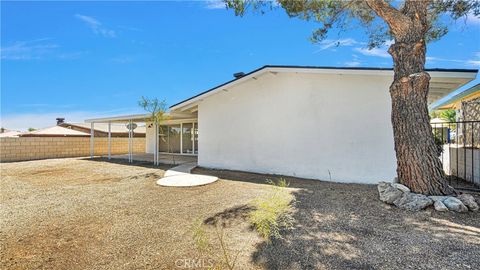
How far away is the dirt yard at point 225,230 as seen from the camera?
2881mm

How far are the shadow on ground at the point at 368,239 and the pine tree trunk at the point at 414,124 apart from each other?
0.76 metres

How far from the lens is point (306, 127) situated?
337 inches

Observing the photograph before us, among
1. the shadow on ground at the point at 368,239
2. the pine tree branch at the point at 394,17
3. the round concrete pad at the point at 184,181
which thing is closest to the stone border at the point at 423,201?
the shadow on ground at the point at 368,239

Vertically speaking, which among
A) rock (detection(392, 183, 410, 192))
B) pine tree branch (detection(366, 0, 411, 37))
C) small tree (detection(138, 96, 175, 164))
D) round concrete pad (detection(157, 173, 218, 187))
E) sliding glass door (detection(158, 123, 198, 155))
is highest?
pine tree branch (detection(366, 0, 411, 37))

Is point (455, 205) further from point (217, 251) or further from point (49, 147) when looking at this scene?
point (49, 147)

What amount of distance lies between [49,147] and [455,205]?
21.8 m

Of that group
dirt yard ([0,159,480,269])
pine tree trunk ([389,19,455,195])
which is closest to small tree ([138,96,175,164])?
dirt yard ([0,159,480,269])

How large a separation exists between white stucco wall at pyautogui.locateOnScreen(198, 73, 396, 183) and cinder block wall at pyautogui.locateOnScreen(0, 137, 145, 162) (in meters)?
13.1

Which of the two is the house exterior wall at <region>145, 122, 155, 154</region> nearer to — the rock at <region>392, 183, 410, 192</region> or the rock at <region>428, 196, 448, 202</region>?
the rock at <region>392, 183, 410, 192</region>

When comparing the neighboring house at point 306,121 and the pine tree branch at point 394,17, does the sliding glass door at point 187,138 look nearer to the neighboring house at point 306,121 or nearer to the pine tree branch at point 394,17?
the neighboring house at point 306,121

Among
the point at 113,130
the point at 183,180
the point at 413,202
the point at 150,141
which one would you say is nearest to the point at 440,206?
the point at 413,202

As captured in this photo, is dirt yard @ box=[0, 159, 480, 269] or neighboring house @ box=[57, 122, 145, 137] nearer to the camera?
dirt yard @ box=[0, 159, 480, 269]

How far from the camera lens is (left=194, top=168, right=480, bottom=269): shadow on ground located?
2.79m

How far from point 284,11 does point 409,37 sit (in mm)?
3473
